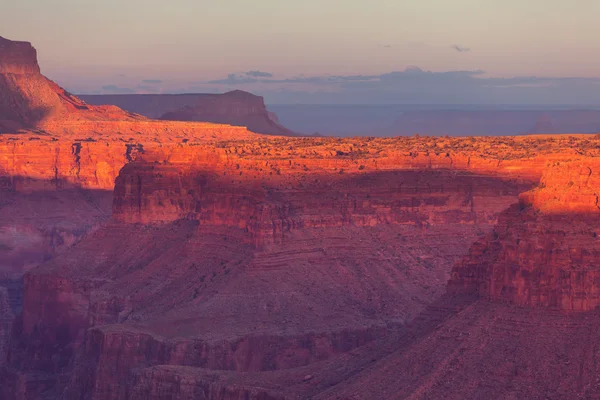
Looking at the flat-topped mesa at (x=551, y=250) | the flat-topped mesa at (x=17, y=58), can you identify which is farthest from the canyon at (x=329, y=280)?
the flat-topped mesa at (x=17, y=58)

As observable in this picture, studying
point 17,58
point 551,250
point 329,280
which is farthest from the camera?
point 17,58

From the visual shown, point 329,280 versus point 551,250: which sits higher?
point 551,250

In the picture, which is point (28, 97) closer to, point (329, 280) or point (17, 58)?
point (17, 58)

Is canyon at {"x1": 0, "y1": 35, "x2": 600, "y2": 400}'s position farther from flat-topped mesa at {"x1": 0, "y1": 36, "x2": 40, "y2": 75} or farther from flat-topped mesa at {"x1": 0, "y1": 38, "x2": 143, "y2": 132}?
flat-topped mesa at {"x1": 0, "y1": 36, "x2": 40, "y2": 75}

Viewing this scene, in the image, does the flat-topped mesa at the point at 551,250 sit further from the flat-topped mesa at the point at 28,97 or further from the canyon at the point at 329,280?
the flat-topped mesa at the point at 28,97

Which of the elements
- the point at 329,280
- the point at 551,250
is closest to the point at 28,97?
the point at 329,280

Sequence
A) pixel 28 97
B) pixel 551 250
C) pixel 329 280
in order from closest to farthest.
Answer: pixel 551 250 < pixel 329 280 < pixel 28 97
